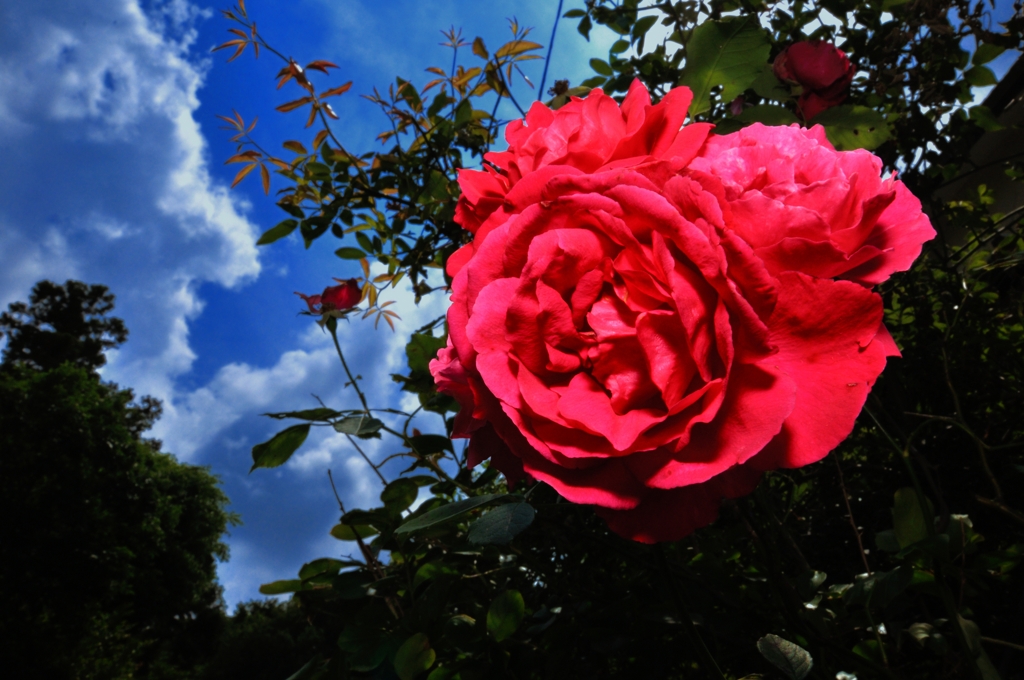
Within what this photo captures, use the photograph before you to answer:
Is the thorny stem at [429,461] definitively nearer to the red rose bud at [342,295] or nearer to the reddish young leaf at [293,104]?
the red rose bud at [342,295]

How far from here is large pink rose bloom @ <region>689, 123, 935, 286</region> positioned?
0.89 feet

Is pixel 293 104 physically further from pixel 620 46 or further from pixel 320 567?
pixel 320 567

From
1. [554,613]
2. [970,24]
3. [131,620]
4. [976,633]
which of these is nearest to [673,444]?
[976,633]

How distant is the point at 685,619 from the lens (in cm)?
34

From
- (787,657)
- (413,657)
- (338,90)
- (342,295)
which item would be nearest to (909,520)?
(787,657)

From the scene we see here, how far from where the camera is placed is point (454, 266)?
1.23ft

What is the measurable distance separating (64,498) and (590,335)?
12.5 metres

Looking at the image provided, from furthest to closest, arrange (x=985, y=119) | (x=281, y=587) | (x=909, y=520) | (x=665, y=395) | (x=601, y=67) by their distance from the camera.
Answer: (x=601, y=67) → (x=985, y=119) → (x=281, y=587) → (x=909, y=520) → (x=665, y=395)

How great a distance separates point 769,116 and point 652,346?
0.32 metres

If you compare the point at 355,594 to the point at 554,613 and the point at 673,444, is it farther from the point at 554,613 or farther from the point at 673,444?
the point at 673,444

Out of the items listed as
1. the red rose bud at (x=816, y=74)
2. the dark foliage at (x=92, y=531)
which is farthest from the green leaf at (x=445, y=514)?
the dark foliage at (x=92, y=531)

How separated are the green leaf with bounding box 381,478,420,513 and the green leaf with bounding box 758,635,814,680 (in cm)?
38

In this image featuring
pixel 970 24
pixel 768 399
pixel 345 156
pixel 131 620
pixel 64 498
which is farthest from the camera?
pixel 131 620

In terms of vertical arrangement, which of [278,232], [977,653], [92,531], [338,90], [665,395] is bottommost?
[977,653]
